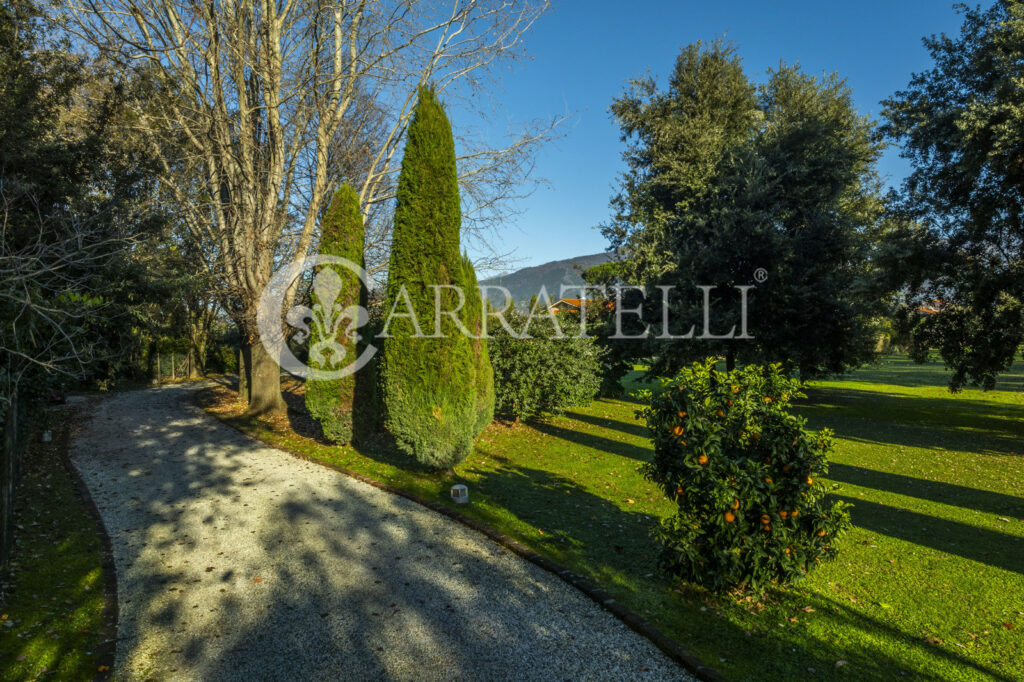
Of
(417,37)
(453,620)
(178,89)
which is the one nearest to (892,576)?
(453,620)

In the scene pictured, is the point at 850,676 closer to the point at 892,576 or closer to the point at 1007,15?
the point at 892,576

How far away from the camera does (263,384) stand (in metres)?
13.6

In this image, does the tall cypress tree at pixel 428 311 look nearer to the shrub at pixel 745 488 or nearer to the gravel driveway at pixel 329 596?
the gravel driveway at pixel 329 596

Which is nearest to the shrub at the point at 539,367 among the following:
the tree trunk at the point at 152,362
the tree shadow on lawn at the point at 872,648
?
the tree shadow on lawn at the point at 872,648

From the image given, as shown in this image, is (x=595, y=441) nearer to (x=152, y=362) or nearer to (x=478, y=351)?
(x=478, y=351)

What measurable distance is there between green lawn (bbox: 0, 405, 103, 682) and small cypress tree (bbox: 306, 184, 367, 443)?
4092 mm

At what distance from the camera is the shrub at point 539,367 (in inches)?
503

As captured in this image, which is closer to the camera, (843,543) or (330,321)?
(843,543)

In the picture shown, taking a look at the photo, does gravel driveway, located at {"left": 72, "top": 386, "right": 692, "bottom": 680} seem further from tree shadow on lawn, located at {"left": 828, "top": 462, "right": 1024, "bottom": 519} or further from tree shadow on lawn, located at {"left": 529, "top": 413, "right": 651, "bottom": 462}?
tree shadow on lawn, located at {"left": 828, "top": 462, "right": 1024, "bottom": 519}

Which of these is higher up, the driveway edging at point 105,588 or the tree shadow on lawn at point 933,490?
the driveway edging at point 105,588

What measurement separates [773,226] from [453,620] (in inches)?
640

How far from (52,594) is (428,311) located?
18.0 ft

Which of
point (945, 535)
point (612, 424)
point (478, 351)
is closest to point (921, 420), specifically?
point (612, 424)

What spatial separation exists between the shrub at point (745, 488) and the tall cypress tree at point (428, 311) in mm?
4443
